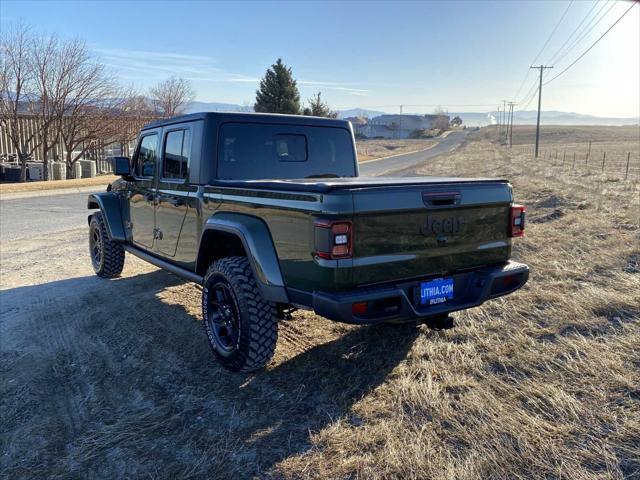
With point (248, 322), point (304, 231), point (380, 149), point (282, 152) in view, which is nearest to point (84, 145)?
point (282, 152)

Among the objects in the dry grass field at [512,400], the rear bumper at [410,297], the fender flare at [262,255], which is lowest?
the dry grass field at [512,400]

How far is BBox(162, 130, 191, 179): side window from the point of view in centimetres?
471

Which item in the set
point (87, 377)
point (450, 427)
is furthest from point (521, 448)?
point (87, 377)

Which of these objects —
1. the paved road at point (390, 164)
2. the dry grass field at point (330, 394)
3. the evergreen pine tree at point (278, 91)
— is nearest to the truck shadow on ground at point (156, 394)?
the dry grass field at point (330, 394)

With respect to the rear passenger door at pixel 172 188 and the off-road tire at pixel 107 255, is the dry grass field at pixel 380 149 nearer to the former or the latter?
the off-road tire at pixel 107 255

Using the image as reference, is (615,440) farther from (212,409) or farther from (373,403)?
(212,409)

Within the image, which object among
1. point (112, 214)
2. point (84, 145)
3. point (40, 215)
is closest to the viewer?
point (112, 214)

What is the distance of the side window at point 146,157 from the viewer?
5.46 m

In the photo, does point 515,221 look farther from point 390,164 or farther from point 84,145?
point 390,164

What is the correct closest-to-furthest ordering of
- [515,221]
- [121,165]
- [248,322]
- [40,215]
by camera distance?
[248,322], [515,221], [121,165], [40,215]

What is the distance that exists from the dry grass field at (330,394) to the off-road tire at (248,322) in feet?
0.57

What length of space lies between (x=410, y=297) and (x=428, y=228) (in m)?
0.49

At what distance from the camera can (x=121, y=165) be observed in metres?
5.71

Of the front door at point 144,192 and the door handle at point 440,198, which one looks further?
the front door at point 144,192
